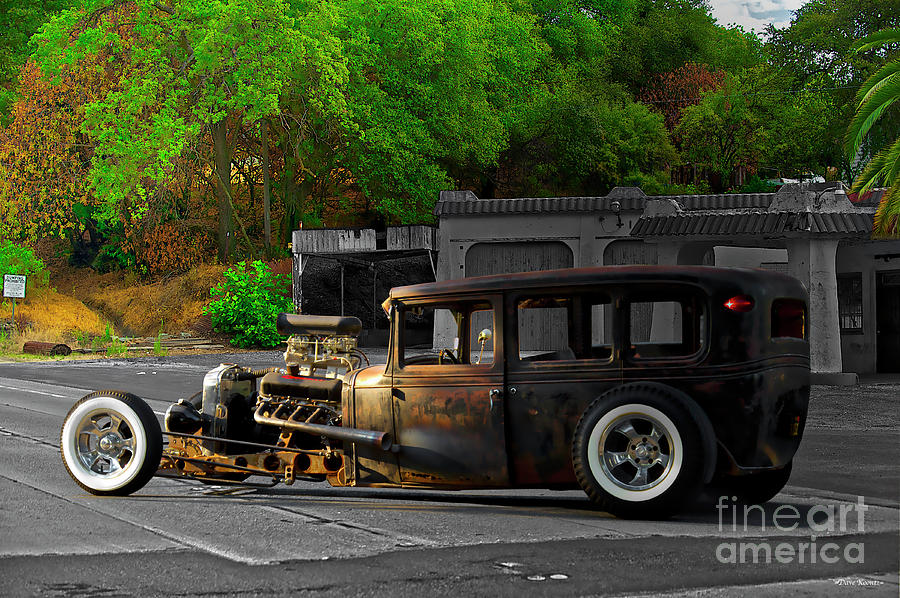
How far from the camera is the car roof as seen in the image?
24.7ft

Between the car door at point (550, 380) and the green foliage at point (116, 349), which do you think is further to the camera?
the green foliage at point (116, 349)

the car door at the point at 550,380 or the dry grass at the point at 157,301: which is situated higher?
the dry grass at the point at 157,301

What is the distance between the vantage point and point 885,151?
22.0 meters

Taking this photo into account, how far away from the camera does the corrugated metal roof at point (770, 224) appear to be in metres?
22.2

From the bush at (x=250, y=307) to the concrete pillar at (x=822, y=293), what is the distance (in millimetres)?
22901

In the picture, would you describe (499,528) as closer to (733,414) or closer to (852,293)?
(733,414)

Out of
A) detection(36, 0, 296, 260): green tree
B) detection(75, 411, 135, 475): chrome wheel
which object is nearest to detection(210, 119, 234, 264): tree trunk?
detection(36, 0, 296, 260): green tree

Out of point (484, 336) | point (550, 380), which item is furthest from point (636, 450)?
point (484, 336)

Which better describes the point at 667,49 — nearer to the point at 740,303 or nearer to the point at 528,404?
the point at 740,303

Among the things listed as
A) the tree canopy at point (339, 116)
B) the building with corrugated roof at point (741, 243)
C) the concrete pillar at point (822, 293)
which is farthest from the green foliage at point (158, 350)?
the concrete pillar at point (822, 293)

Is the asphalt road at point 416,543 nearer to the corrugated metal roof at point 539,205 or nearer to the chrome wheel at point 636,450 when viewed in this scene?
the chrome wheel at point 636,450

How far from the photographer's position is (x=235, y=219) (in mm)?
51125

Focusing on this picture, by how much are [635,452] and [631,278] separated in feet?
4.28

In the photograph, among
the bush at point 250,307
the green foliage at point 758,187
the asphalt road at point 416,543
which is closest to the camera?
the asphalt road at point 416,543
